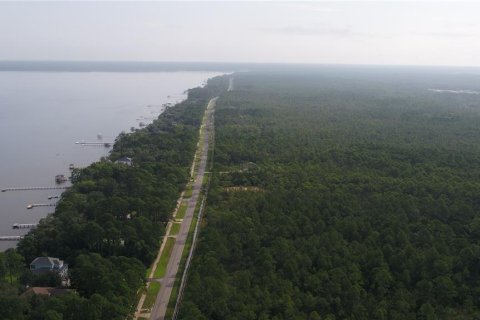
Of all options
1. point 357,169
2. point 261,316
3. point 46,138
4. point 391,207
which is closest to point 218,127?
point 46,138

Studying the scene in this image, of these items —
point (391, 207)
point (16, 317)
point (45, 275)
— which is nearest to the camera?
point (16, 317)

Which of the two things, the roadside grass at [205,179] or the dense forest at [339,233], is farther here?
the roadside grass at [205,179]

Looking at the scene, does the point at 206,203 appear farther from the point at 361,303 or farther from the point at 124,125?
the point at 124,125

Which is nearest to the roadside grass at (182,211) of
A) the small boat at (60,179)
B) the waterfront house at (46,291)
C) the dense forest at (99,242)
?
the dense forest at (99,242)

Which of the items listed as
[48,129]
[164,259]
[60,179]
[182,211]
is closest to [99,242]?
[164,259]

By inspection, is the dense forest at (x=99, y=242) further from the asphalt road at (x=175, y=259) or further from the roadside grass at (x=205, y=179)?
the roadside grass at (x=205, y=179)

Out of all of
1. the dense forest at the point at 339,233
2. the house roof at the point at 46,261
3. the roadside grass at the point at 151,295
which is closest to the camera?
the dense forest at the point at 339,233
